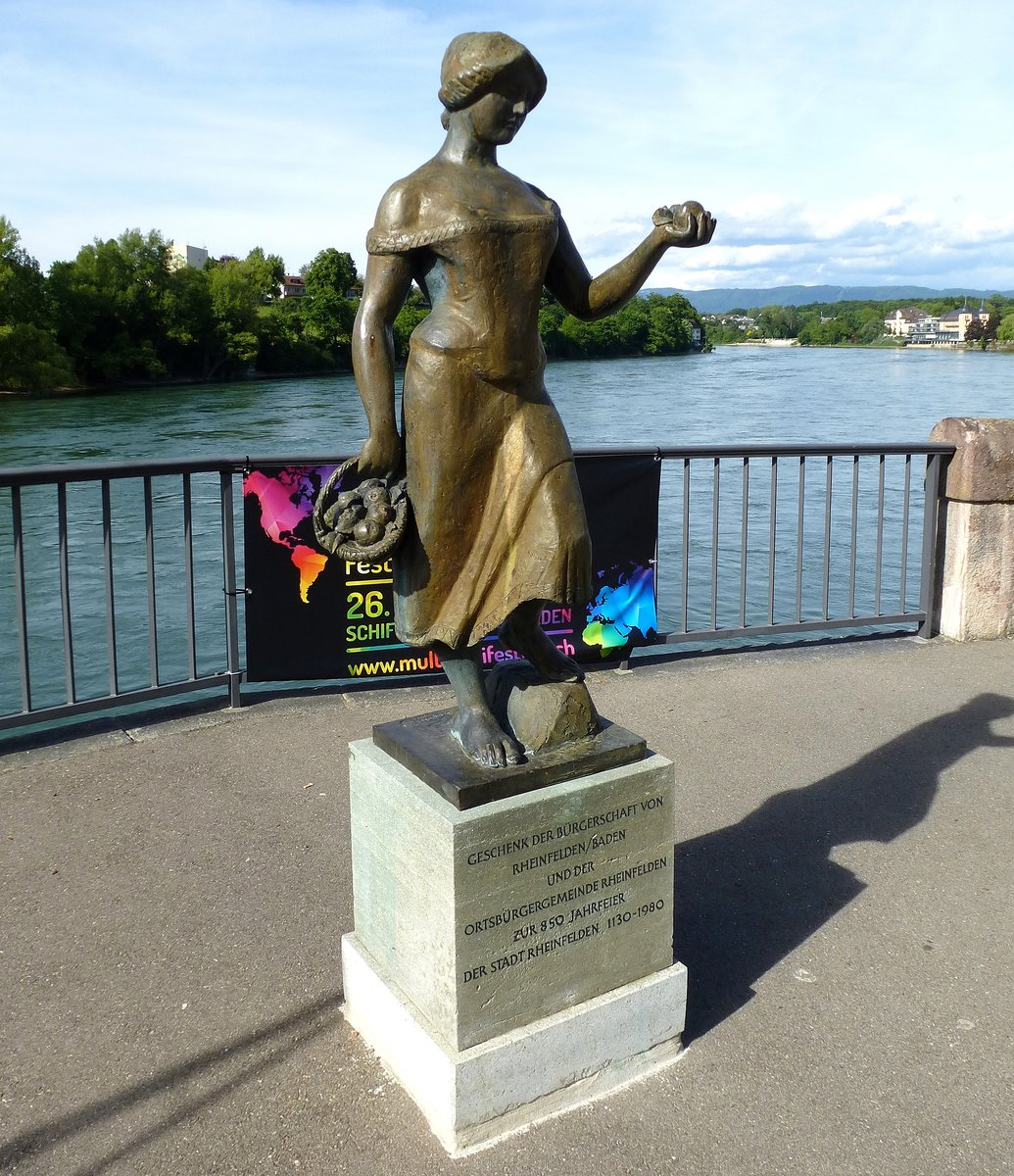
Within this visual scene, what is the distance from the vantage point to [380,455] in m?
3.16

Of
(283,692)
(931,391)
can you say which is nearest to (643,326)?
(931,391)

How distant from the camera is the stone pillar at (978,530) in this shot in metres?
7.36

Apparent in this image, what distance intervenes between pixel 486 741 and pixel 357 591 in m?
3.22

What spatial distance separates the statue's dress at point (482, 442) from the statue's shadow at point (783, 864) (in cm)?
143

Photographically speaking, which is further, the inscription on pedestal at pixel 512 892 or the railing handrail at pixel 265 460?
the railing handrail at pixel 265 460

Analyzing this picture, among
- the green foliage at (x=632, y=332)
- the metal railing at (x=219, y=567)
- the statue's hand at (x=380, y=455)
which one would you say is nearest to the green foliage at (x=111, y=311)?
the green foliage at (x=632, y=332)

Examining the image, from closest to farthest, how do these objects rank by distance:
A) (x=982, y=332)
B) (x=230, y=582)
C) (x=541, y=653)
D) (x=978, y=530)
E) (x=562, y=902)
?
1. (x=562, y=902)
2. (x=541, y=653)
3. (x=230, y=582)
4. (x=978, y=530)
5. (x=982, y=332)

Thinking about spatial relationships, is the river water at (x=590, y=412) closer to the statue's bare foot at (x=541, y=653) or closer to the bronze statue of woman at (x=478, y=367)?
the statue's bare foot at (x=541, y=653)

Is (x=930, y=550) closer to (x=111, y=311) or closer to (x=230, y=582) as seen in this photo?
(x=230, y=582)

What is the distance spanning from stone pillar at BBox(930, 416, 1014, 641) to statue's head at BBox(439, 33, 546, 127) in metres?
5.27

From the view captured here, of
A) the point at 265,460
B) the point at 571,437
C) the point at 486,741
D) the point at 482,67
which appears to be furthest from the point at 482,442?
the point at 571,437

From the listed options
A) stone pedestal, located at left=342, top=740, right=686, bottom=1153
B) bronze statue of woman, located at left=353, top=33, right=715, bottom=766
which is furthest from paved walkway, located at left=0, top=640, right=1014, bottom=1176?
bronze statue of woman, located at left=353, top=33, right=715, bottom=766

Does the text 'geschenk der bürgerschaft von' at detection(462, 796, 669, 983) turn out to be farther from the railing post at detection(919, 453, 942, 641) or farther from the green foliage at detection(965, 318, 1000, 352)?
the green foliage at detection(965, 318, 1000, 352)

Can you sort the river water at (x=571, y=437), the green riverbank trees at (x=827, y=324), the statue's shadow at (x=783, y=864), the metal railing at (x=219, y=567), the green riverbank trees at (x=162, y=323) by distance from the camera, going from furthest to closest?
the green riverbank trees at (x=827, y=324) → the green riverbank trees at (x=162, y=323) → the river water at (x=571, y=437) → the metal railing at (x=219, y=567) → the statue's shadow at (x=783, y=864)
